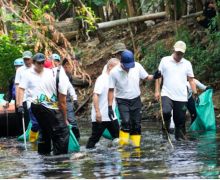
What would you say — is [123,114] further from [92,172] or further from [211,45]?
[211,45]

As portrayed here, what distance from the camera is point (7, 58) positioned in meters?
23.1

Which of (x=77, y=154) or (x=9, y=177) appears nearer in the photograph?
A: (x=9, y=177)

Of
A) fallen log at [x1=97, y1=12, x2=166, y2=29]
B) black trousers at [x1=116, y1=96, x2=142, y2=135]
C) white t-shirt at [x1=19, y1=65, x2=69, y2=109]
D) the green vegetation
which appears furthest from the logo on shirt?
fallen log at [x1=97, y1=12, x2=166, y2=29]

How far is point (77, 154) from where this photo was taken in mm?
11312

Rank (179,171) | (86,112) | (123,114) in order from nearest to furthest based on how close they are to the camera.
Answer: (179,171) < (123,114) < (86,112)

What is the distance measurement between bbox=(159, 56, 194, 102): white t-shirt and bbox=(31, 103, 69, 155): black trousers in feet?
8.51

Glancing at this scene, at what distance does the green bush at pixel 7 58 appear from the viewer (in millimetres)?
21756

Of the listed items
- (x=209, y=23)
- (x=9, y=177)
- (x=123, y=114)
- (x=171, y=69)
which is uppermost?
(x=209, y=23)

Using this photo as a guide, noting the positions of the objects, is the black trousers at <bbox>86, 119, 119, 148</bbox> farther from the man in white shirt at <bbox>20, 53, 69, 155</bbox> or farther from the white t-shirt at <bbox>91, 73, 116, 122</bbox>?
the man in white shirt at <bbox>20, 53, 69, 155</bbox>

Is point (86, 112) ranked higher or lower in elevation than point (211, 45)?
lower

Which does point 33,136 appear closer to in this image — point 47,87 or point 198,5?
point 47,87

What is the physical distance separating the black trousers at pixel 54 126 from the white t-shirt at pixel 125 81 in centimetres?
141

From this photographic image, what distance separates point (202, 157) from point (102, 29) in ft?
53.8

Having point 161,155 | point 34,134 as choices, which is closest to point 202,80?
point 34,134
